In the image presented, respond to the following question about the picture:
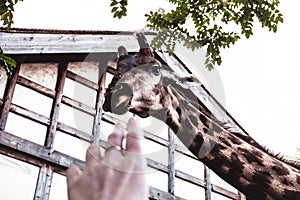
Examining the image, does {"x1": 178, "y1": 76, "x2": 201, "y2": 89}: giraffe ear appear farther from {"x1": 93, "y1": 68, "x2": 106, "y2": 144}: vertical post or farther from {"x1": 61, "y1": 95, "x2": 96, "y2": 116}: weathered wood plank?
{"x1": 61, "y1": 95, "x2": 96, "y2": 116}: weathered wood plank

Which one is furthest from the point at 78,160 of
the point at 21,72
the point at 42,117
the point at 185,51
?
the point at 185,51

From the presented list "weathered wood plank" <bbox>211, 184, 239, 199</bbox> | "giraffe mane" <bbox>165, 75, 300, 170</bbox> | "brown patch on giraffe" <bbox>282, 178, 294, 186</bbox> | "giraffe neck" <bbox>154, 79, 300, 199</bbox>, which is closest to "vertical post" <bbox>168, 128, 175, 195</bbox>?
"weathered wood plank" <bbox>211, 184, 239, 199</bbox>

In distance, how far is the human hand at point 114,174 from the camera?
97 centimetres

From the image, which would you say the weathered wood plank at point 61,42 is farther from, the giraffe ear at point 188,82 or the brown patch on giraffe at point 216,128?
the brown patch on giraffe at point 216,128

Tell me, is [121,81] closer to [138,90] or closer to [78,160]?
[138,90]

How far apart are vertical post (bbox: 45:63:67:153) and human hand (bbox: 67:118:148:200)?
207 inches

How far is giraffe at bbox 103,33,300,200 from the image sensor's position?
11.3 feet

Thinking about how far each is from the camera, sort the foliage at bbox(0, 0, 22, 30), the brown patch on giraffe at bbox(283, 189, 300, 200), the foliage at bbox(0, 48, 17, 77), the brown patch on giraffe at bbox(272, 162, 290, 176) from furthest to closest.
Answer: the brown patch on giraffe at bbox(272, 162, 290, 176)
the brown patch on giraffe at bbox(283, 189, 300, 200)
the foliage at bbox(0, 0, 22, 30)
the foliage at bbox(0, 48, 17, 77)

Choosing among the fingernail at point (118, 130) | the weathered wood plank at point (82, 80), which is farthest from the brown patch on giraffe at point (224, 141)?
the weathered wood plank at point (82, 80)

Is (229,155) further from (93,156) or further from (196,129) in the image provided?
(93,156)

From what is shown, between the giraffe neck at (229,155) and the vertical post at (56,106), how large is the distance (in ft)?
9.48

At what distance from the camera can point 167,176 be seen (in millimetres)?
7523

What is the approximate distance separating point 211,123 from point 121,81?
86 cm

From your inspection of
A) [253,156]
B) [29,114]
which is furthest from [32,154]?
[253,156]
